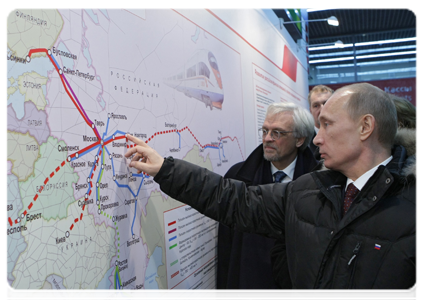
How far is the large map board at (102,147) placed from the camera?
3.22ft

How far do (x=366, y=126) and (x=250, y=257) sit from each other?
3.17ft

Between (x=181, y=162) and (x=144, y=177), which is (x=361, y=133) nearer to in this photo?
(x=181, y=162)

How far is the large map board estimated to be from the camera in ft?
3.22

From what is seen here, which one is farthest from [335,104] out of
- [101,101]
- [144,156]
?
[101,101]

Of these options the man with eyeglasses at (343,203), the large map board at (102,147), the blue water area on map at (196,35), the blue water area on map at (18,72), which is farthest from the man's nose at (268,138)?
the blue water area on map at (18,72)

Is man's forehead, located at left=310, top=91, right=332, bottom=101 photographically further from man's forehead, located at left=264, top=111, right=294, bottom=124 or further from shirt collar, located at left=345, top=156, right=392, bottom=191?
shirt collar, located at left=345, top=156, right=392, bottom=191

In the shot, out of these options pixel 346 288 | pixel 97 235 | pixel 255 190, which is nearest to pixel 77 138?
pixel 97 235

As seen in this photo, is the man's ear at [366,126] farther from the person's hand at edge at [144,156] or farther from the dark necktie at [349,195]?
the person's hand at edge at [144,156]

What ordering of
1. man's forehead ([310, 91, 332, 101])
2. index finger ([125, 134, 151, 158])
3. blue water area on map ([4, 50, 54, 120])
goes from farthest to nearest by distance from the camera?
man's forehead ([310, 91, 332, 101])
index finger ([125, 134, 151, 158])
blue water area on map ([4, 50, 54, 120])

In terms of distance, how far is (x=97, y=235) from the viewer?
Answer: 1.24m

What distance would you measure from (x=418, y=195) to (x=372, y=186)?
0.45 ft

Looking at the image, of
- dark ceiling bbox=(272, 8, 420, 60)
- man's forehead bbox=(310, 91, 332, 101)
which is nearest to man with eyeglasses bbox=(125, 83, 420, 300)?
man's forehead bbox=(310, 91, 332, 101)

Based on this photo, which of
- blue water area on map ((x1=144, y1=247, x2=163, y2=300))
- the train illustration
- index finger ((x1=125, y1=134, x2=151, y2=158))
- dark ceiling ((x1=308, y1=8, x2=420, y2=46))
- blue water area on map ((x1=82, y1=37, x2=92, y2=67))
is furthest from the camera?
dark ceiling ((x1=308, y1=8, x2=420, y2=46))

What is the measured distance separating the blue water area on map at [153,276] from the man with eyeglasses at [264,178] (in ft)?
1.66
